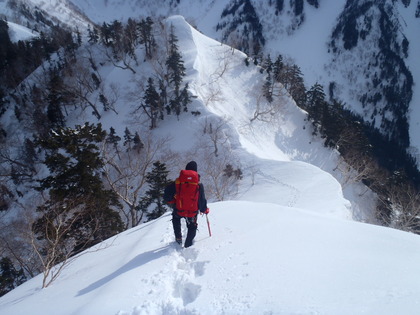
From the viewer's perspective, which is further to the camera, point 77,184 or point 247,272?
point 77,184

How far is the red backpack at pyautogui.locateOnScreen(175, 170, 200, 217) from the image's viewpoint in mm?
5367

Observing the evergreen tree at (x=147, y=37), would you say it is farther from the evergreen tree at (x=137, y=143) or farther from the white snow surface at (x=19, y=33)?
the white snow surface at (x=19, y=33)

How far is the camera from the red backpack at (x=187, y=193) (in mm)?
5367

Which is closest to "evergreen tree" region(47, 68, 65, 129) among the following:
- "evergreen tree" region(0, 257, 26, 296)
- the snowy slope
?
"evergreen tree" region(0, 257, 26, 296)

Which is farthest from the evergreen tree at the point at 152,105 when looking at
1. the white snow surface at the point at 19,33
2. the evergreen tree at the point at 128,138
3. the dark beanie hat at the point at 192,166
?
the white snow surface at the point at 19,33

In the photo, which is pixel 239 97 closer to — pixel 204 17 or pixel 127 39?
pixel 127 39

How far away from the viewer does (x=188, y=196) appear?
18.0ft

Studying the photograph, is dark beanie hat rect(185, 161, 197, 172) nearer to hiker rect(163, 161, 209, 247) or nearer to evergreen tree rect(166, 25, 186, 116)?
hiker rect(163, 161, 209, 247)

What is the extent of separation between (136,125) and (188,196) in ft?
92.0

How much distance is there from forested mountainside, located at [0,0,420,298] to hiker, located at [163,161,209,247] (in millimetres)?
3646

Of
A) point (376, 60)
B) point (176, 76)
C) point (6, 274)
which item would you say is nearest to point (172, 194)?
point (6, 274)

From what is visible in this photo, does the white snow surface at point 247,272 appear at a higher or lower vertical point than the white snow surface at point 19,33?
lower

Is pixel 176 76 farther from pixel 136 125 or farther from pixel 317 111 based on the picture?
pixel 317 111

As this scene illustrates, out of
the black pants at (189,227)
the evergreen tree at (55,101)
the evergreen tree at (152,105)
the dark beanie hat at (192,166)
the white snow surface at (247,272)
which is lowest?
the white snow surface at (247,272)
